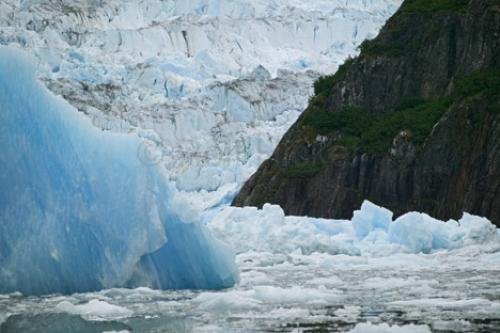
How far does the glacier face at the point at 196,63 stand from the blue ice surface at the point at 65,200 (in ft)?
98.0

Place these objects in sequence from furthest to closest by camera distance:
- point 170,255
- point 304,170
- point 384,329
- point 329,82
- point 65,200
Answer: point 329,82 < point 304,170 < point 170,255 < point 65,200 < point 384,329

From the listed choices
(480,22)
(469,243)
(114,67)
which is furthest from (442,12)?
(114,67)

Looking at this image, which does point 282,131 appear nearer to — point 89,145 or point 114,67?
point 114,67

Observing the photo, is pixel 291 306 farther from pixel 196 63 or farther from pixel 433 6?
pixel 196 63

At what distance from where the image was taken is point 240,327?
9.34 meters

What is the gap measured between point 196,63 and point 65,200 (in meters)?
57.3

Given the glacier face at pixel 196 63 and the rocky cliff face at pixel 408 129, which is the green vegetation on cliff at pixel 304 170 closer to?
the rocky cliff face at pixel 408 129

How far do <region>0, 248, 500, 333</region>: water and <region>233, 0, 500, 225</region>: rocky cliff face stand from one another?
449 inches

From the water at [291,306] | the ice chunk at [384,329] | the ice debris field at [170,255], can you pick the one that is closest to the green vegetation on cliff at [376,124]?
the ice debris field at [170,255]

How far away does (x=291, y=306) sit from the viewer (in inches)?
445

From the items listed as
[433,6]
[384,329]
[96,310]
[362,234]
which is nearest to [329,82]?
[433,6]

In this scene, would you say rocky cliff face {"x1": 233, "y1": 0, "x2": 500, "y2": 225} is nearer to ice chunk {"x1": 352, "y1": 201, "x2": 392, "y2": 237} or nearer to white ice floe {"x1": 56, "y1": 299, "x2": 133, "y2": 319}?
ice chunk {"x1": 352, "y1": 201, "x2": 392, "y2": 237}

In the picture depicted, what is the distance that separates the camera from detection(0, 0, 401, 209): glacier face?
54.2m

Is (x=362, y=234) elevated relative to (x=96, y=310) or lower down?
lower down
